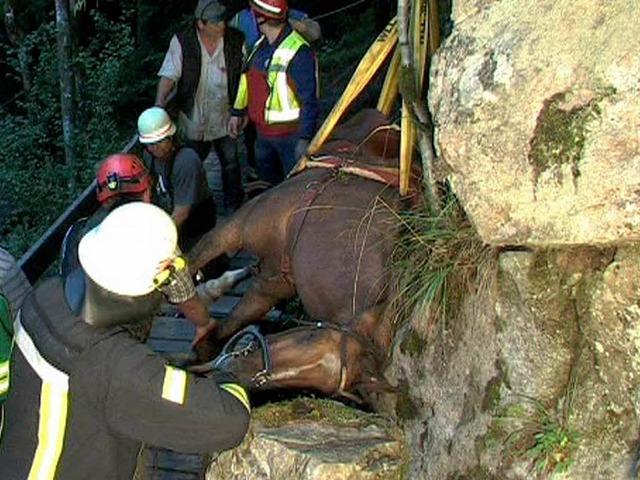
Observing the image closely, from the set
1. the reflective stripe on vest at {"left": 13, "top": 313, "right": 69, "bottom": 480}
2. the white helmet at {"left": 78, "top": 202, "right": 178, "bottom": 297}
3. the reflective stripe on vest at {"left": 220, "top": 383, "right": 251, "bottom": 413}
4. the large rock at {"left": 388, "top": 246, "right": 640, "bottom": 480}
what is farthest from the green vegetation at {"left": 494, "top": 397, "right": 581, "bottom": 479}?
the reflective stripe on vest at {"left": 13, "top": 313, "right": 69, "bottom": 480}

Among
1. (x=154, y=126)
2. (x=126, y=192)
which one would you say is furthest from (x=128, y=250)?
(x=154, y=126)

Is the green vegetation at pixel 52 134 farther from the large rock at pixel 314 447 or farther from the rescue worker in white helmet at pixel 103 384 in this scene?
the rescue worker in white helmet at pixel 103 384

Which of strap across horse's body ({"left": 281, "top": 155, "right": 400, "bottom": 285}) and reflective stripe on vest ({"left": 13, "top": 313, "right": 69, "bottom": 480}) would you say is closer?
reflective stripe on vest ({"left": 13, "top": 313, "right": 69, "bottom": 480})

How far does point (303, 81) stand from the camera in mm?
7035

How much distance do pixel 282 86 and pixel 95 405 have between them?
3693mm

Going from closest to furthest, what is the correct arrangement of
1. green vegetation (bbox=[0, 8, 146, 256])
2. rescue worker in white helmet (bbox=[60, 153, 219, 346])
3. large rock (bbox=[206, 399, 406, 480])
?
large rock (bbox=[206, 399, 406, 480]) → rescue worker in white helmet (bbox=[60, 153, 219, 346]) → green vegetation (bbox=[0, 8, 146, 256])

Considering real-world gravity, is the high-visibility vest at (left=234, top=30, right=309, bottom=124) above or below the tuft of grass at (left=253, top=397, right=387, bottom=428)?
above

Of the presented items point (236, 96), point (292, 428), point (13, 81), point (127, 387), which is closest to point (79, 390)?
point (127, 387)

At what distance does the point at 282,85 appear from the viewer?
7.13 meters

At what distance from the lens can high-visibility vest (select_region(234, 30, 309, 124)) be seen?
7039 millimetres

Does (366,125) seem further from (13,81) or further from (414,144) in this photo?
(13,81)

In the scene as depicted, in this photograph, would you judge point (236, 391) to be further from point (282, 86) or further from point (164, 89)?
point (164, 89)

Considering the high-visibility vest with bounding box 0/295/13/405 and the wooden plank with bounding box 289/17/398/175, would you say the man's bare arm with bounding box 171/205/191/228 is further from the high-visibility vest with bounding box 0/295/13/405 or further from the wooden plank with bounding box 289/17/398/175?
the high-visibility vest with bounding box 0/295/13/405

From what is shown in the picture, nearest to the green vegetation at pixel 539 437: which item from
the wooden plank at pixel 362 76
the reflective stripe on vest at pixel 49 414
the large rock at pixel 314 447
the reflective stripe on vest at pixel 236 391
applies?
the large rock at pixel 314 447
